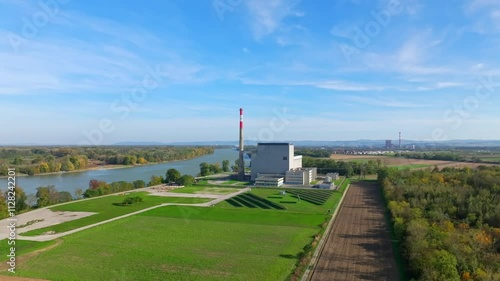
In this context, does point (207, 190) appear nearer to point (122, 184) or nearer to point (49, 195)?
point (122, 184)

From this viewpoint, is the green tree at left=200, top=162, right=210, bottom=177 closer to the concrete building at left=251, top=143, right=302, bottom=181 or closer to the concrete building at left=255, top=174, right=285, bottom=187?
the concrete building at left=251, top=143, right=302, bottom=181

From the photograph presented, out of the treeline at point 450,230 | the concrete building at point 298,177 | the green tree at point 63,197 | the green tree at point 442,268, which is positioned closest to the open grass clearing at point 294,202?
the concrete building at point 298,177

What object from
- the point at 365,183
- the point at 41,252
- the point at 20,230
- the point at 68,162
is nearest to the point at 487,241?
the point at 41,252

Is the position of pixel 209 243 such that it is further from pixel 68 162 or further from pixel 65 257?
pixel 68 162

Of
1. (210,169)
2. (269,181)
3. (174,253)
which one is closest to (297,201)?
(269,181)

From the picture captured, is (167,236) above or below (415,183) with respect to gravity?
below

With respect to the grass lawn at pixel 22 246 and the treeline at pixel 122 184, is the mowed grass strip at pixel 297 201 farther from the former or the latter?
the grass lawn at pixel 22 246

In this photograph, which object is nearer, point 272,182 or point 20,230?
point 20,230
